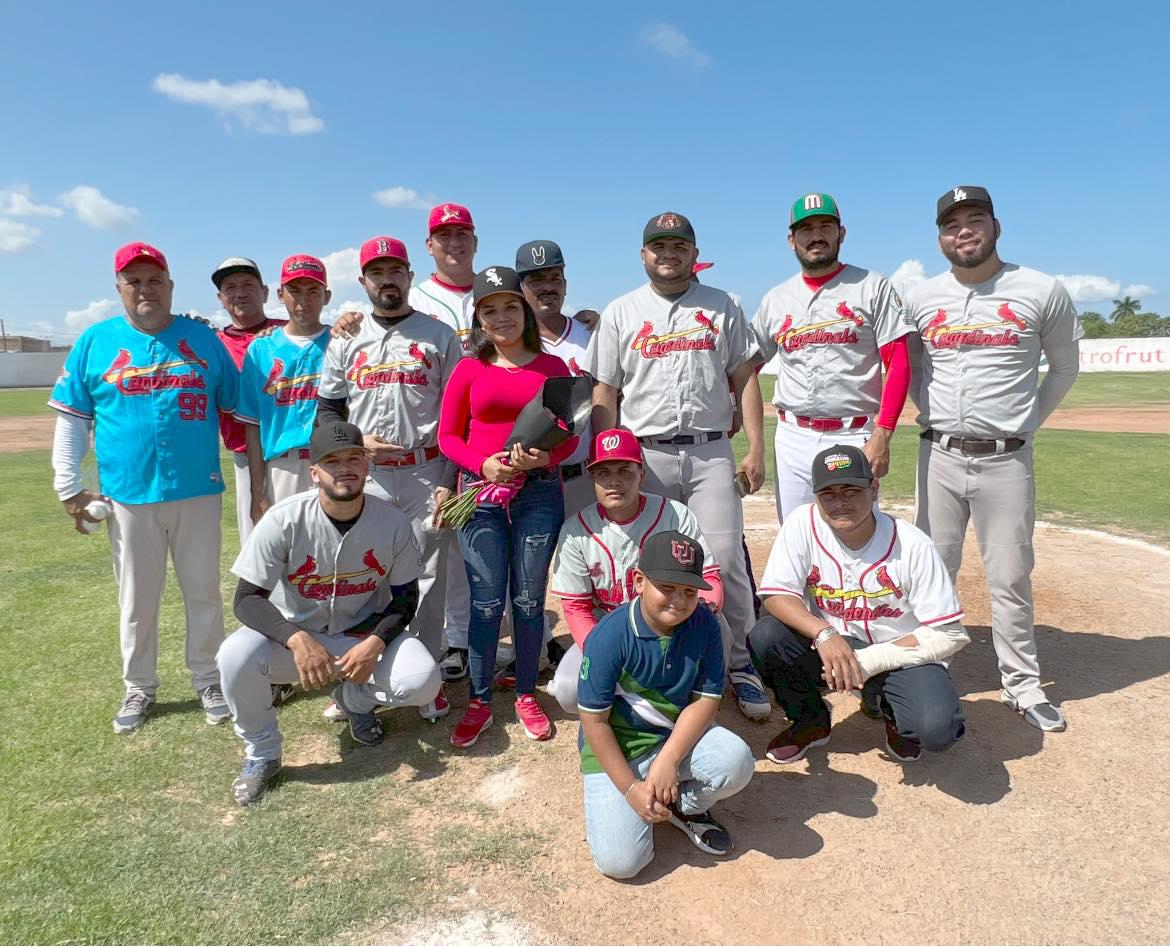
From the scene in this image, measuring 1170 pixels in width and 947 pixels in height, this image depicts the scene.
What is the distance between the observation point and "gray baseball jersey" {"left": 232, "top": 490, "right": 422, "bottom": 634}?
364cm

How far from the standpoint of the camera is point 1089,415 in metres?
20.6

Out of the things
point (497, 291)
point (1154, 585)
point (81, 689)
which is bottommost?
point (81, 689)

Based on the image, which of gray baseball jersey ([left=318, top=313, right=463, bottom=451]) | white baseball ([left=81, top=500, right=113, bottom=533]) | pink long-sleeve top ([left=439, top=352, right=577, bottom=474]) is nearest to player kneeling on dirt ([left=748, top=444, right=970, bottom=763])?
pink long-sleeve top ([left=439, top=352, right=577, bottom=474])

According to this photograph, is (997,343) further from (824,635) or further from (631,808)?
(631,808)

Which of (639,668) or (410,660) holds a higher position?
(639,668)

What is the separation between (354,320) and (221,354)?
751 mm

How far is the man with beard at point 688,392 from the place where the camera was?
4105 millimetres

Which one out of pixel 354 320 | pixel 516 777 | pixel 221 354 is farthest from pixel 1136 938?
pixel 221 354

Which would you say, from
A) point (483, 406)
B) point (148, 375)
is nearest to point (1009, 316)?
point (483, 406)

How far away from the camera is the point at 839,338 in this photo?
4168 mm

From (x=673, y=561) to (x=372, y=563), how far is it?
5.48ft

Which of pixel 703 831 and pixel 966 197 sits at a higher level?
pixel 966 197

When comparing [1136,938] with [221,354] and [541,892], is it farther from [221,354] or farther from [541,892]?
[221,354]

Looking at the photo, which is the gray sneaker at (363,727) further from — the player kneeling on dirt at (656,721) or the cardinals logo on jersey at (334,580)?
the player kneeling on dirt at (656,721)
